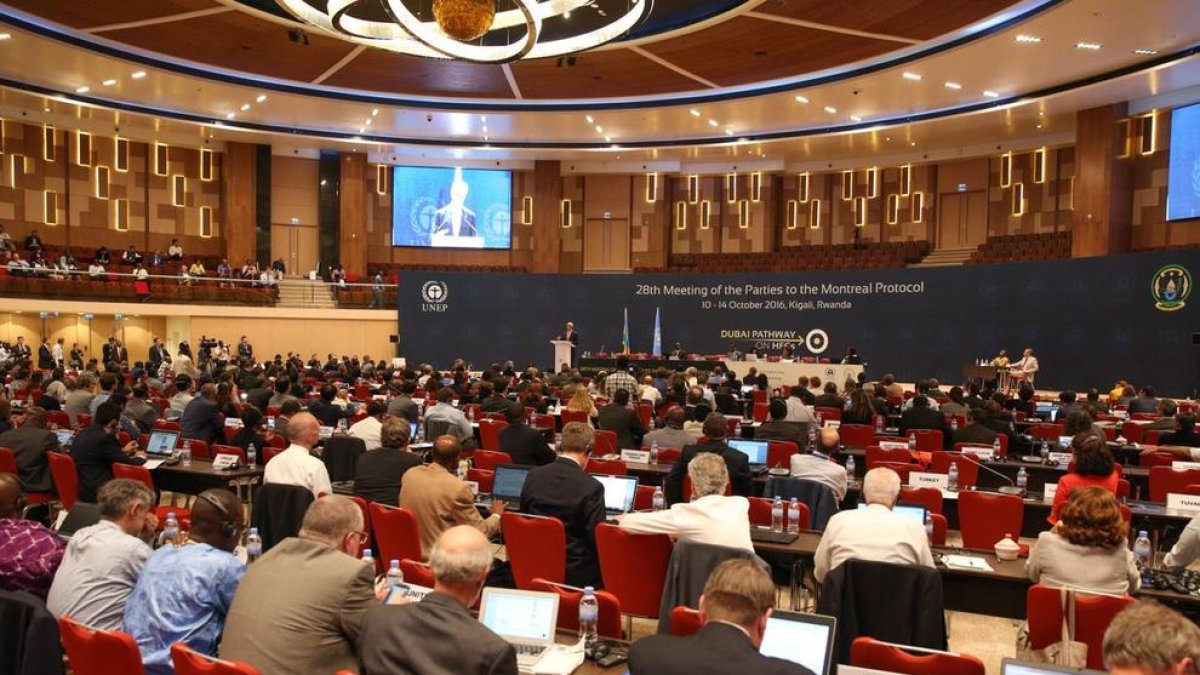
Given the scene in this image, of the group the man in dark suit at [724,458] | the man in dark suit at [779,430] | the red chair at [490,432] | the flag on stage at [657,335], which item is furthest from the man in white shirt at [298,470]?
the flag on stage at [657,335]

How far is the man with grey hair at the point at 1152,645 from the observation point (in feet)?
6.90

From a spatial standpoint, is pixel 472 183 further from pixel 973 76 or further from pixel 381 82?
pixel 973 76

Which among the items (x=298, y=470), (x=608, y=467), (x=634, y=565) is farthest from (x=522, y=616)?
(x=608, y=467)

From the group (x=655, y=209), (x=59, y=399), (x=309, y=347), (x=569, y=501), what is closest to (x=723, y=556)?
(x=569, y=501)

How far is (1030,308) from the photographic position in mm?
21531

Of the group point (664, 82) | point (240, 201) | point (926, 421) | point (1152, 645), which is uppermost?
point (664, 82)

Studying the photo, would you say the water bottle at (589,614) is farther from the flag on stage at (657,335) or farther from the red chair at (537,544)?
the flag on stage at (657,335)

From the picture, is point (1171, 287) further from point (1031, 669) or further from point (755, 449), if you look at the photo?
point (1031, 669)

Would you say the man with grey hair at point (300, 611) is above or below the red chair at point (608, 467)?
above

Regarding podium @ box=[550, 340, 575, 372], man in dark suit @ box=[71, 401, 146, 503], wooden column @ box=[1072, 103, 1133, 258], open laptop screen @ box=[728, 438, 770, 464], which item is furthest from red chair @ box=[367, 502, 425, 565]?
wooden column @ box=[1072, 103, 1133, 258]

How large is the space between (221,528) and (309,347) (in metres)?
25.3

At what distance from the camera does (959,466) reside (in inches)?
319

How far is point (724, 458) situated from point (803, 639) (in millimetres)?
3354

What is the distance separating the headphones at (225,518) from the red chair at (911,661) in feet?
7.93
